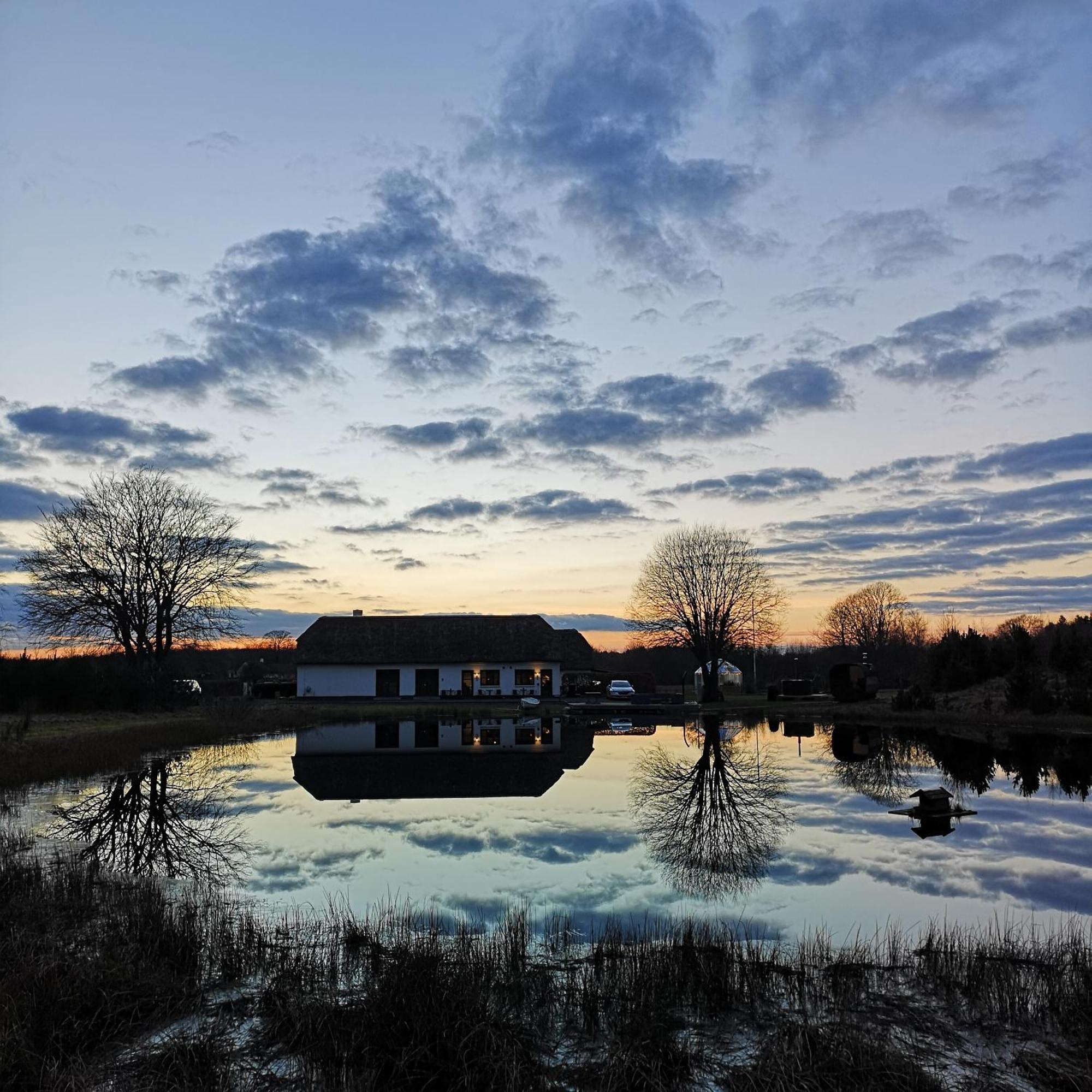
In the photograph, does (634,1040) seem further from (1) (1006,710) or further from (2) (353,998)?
(1) (1006,710)

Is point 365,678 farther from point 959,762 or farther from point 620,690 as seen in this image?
point 959,762

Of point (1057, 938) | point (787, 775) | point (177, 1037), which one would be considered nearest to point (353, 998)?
point (177, 1037)

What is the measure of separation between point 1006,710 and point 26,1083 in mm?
39708

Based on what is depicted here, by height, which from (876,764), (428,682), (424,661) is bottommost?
(876,764)

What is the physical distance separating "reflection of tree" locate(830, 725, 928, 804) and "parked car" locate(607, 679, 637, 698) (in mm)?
19430

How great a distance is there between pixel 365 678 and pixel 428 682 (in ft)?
13.3

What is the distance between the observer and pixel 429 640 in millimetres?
55562

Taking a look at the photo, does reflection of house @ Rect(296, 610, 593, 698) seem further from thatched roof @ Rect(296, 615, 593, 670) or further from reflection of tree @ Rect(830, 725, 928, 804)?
reflection of tree @ Rect(830, 725, 928, 804)

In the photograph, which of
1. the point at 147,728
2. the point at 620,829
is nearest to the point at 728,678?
the point at 147,728

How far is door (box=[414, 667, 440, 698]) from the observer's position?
54562mm

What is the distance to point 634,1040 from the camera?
6301 millimetres

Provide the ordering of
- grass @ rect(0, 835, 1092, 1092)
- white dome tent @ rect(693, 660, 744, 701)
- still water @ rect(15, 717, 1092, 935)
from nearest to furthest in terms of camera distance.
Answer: grass @ rect(0, 835, 1092, 1092) → still water @ rect(15, 717, 1092, 935) → white dome tent @ rect(693, 660, 744, 701)

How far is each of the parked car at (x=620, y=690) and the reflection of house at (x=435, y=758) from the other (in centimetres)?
1624

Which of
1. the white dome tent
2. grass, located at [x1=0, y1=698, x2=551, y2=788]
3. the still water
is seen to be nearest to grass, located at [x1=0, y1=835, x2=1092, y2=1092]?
the still water
